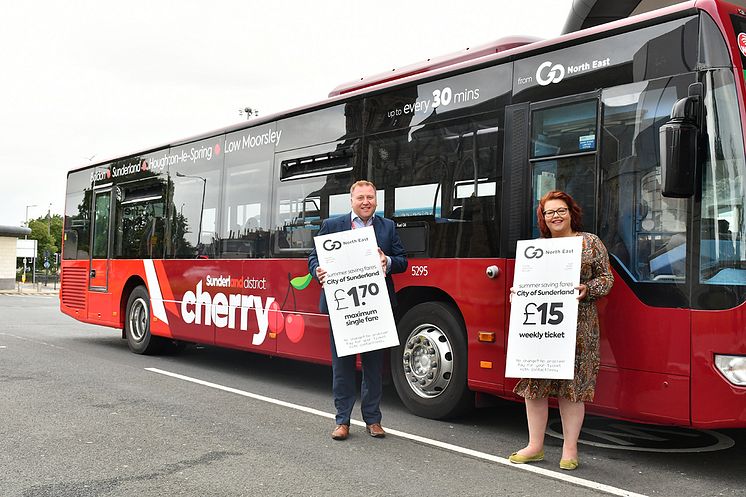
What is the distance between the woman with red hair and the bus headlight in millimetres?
752

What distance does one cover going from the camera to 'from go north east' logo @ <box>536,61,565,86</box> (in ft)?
19.2

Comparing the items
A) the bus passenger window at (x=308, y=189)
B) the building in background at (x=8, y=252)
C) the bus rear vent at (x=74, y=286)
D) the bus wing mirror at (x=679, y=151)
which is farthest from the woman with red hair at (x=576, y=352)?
the building in background at (x=8, y=252)

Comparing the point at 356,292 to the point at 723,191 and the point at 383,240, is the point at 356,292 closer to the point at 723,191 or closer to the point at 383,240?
the point at 383,240

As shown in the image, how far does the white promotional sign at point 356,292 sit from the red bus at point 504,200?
84 cm

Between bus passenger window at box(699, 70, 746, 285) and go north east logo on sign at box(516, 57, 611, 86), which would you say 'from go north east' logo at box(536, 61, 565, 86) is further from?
bus passenger window at box(699, 70, 746, 285)

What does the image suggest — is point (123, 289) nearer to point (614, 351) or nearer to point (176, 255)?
point (176, 255)

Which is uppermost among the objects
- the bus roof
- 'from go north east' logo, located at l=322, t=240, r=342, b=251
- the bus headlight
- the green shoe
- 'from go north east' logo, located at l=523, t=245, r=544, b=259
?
the bus roof

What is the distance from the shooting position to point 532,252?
17.2 ft

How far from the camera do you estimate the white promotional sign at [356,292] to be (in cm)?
585

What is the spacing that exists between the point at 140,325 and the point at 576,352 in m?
8.09

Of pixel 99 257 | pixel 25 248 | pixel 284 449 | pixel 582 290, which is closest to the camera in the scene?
pixel 582 290

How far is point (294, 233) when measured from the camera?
8.33 metres

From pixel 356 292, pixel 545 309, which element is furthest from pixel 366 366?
pixel 545 309

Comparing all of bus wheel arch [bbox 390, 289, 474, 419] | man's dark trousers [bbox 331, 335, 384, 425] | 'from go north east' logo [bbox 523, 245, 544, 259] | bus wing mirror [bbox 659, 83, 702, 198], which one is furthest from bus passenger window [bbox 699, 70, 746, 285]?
man's dark trousers [bbox 331, 335, 384, 425]
